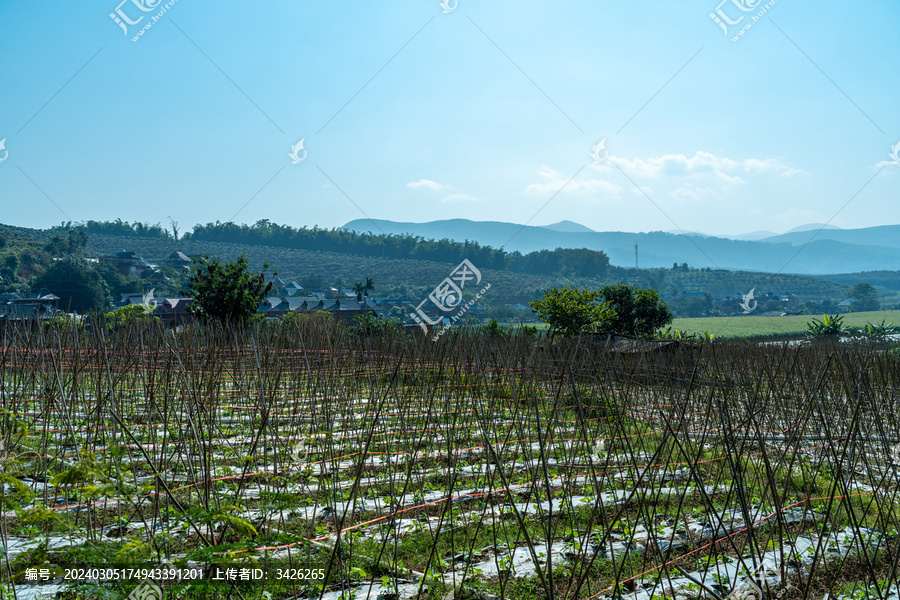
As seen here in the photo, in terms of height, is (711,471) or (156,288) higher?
(156,288)

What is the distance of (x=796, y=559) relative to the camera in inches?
108

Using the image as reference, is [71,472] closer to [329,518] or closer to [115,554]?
[115,554]

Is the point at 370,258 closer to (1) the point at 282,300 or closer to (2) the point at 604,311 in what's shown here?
(1) the point at 282,300

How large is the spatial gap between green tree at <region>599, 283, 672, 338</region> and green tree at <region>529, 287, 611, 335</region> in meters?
2.43

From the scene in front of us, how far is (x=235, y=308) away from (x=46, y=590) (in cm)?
1157

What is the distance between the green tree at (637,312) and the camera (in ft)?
45.5

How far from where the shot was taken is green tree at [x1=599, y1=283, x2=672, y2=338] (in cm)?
1388

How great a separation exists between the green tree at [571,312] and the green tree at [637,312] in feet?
7.97

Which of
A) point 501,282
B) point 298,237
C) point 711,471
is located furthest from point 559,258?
point 711,471

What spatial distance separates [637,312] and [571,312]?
3.52 meters

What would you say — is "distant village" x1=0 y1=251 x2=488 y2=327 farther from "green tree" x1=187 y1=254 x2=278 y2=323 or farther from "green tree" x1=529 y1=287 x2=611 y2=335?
"green tree" x1=529 y1=287 x2=611 y2=335

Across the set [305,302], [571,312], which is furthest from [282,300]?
[571,312]

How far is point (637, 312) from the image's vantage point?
45.9 feet

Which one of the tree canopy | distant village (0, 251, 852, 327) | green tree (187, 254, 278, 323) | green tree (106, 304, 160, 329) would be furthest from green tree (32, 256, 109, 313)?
the tree canopy
